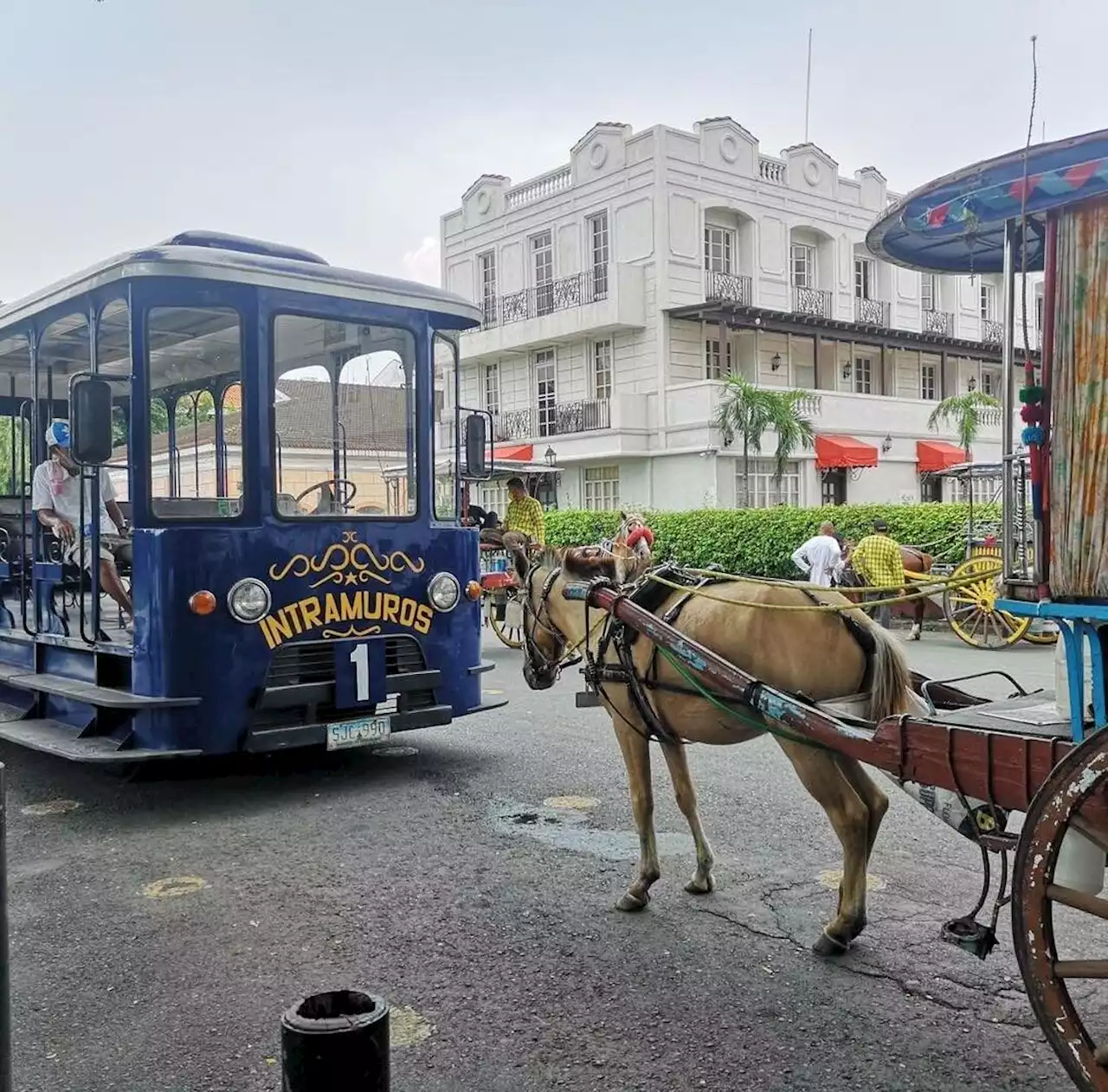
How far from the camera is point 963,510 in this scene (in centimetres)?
1642

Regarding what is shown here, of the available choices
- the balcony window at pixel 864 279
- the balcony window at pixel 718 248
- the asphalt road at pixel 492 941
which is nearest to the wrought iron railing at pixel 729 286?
the balcony window at pixel 718 248

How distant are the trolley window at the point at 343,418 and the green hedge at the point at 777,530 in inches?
404

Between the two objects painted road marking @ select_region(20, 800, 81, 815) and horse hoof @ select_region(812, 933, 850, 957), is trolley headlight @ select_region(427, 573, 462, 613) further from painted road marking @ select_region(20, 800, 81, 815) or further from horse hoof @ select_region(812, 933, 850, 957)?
horse hoof @ select_region(812, 933, 850, 957)

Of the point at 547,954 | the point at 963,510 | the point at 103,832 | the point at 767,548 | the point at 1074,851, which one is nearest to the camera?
the point at 1074,851

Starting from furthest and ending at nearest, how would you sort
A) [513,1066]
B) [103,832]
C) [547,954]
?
[103,832] < [547,954] < [513,1066]

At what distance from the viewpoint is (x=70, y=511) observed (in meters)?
Result: 7.35

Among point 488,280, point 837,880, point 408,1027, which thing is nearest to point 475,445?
point 837,880

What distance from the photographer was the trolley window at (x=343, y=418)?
659 centimetres

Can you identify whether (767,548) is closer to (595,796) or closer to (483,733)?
(483,733)

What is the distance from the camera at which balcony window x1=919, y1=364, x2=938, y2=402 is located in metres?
32.8

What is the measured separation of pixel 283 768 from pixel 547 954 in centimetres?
370

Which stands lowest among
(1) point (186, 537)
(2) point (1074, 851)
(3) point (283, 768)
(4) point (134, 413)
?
(3) point (283, 768)

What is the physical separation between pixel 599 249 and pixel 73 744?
79.6 feet

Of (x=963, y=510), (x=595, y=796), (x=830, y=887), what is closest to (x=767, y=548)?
(x=963, y=510)
